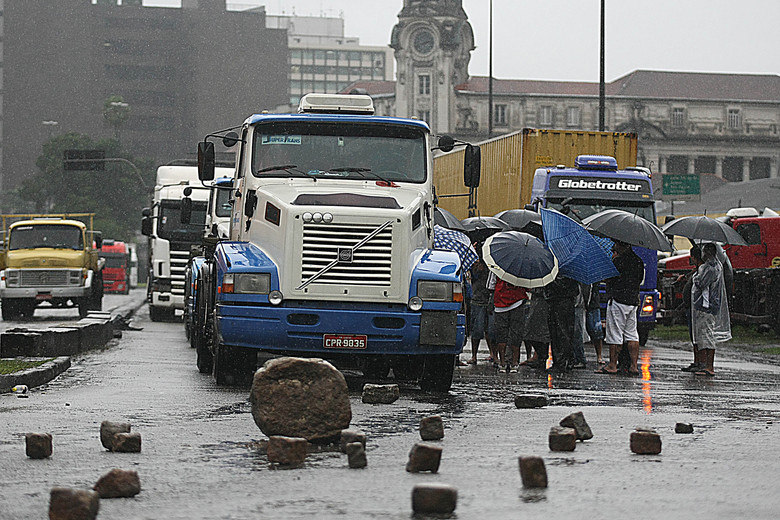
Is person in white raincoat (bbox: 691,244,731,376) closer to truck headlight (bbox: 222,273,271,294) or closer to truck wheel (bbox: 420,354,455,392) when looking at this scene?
truck wheel (bbox: 420,354,455,392)

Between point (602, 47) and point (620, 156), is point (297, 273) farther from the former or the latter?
point (602, 47)

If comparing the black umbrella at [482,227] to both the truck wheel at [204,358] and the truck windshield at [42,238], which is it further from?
the truck windshield at [42,238]

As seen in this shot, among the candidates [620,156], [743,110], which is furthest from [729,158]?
[620,156]

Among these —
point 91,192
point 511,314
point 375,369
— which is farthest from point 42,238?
point 91,192

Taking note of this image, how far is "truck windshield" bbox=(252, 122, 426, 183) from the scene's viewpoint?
44.0ft

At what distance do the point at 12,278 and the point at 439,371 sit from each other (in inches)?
833

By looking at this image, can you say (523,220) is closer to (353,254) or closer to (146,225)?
(353,254)

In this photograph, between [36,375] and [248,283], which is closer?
[248,283]

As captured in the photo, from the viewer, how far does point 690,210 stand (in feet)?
303

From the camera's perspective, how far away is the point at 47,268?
3128 centimetres

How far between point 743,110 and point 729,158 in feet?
18.2

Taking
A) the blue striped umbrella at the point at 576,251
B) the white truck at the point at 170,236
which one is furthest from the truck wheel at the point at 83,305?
the blue striped umbrella at the point at 576,251

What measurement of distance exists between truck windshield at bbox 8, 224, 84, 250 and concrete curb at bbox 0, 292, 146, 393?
1117 centimetres

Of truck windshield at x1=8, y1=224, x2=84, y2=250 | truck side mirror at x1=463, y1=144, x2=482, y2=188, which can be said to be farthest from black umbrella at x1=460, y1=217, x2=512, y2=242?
truck windshield at x1=8, y1=224, x2=84, y2=250
